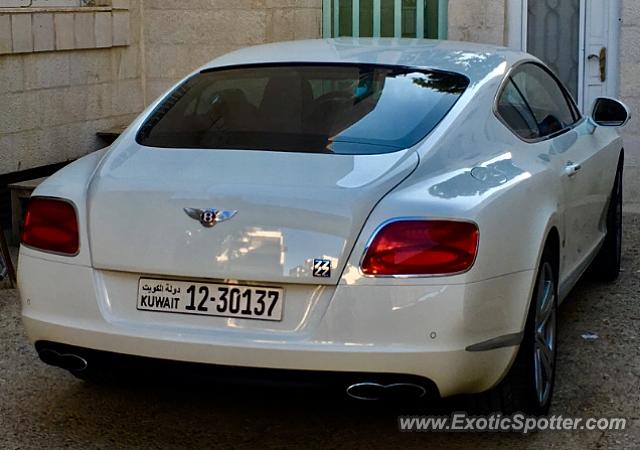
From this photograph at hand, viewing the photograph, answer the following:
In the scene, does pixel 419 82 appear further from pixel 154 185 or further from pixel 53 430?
pixel 53 430

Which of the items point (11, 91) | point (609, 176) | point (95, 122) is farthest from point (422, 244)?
point (95, 122)

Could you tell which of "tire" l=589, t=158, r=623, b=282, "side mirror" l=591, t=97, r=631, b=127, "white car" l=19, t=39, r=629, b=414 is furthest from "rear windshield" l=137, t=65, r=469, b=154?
"tire" l=589, t=158, r=623, b=282

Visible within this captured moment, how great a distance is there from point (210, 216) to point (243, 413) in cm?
110

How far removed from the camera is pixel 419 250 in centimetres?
416

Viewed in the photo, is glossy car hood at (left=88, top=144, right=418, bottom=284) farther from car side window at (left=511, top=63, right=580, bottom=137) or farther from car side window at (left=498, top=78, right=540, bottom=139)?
car side window at (left=511, top=63, right=580, bottom=137)

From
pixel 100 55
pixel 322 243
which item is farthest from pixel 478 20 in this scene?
pixel 322 243

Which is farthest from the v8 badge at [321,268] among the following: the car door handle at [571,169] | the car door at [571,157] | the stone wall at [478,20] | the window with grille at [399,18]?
the window with grille at [399,18]

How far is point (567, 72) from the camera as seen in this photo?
10266 mm

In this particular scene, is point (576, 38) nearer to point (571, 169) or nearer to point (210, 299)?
point (571, 169)

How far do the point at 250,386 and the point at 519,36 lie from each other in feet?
21.7

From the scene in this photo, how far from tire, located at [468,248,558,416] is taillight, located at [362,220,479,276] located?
612 millimetres

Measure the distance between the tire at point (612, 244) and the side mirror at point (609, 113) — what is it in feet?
1.73

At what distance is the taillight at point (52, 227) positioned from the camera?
4508mm

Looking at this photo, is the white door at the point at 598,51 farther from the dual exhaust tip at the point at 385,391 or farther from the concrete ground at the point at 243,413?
the dual exhaust tip at the point at 385,391
